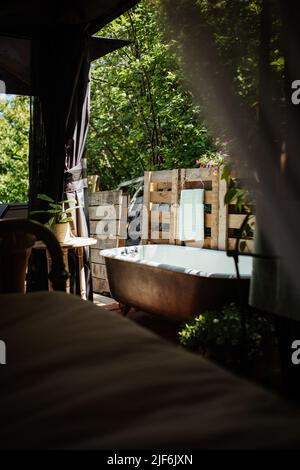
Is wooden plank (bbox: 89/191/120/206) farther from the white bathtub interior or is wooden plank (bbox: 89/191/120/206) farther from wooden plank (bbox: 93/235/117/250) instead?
the white bathtub interior

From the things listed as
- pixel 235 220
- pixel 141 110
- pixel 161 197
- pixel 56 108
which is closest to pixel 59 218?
pixel 56 108

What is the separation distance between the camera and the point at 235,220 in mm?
3893

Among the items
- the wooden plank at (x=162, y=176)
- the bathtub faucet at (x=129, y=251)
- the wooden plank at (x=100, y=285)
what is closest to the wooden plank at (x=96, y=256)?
the wooden plank at (x=100, y=285)

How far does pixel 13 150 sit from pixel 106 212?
1537 millimetres

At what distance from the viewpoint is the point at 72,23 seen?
11.2 ft

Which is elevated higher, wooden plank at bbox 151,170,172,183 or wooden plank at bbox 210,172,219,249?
wooden plank at bbox 151,170,172,183

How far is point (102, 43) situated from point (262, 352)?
2995 millimetres

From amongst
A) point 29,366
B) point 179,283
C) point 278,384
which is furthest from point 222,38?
point 29,366

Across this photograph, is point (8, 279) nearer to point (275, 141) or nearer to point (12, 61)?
point (275, 141)

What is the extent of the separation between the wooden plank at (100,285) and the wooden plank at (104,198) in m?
0.82

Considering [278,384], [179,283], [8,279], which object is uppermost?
[8,279]

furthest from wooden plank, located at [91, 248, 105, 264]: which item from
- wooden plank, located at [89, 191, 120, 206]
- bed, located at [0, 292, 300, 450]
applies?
bed, located at [0, 292, 300, 450]

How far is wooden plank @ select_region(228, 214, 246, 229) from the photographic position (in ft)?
12.6

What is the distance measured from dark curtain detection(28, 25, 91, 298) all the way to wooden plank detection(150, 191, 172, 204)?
1096mm
